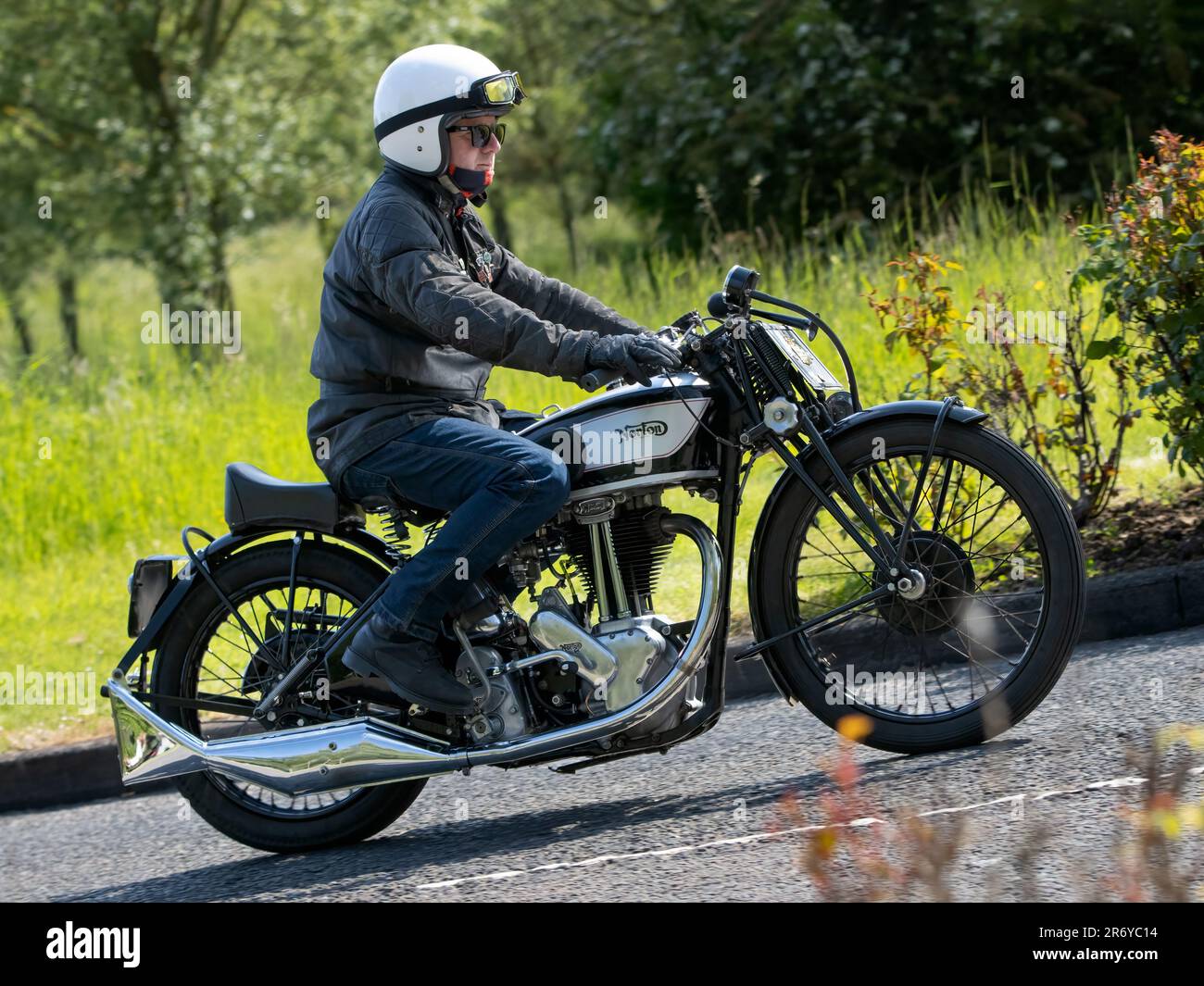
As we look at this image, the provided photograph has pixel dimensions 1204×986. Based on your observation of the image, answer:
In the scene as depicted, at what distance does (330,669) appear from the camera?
483 cm

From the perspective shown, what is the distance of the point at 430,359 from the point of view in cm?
465

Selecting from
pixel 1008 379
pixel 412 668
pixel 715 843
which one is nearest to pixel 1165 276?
pixel 1008 379

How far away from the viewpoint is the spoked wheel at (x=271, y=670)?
16.0 feet

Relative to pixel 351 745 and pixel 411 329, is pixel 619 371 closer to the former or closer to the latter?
pixel 411 329

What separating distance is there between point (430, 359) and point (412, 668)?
2.89 ft

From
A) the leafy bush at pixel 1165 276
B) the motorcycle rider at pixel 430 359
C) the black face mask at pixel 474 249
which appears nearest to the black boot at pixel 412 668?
the motorcycle rider at pixel 430 359

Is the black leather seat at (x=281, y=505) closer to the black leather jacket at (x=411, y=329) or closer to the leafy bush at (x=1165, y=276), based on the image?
the black leather jacket at (x=411, y=329)

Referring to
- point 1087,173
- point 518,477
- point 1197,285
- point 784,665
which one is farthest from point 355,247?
point 1087,173

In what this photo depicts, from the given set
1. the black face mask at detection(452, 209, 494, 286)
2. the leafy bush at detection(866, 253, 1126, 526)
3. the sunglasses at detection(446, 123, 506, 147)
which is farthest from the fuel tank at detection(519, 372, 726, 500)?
the leafy bush at detection(866, 253, 1126, 526)

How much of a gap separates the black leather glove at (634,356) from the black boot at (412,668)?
962mm

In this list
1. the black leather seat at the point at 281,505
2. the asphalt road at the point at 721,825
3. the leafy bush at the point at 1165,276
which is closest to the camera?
the asphalt road at the point at 721,825

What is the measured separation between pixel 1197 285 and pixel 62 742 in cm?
479

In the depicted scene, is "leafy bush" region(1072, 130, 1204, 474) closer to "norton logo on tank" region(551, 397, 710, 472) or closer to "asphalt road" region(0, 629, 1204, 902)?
"asphalt road" region(0, 629, 1204, 902)
